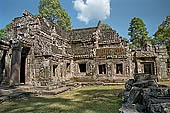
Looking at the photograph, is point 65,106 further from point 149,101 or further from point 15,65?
point 15,65

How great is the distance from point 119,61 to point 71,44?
9159mm

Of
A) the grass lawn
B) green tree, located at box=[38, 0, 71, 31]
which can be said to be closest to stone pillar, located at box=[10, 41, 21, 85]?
the grass lawn

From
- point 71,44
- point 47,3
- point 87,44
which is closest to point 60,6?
point 47,3

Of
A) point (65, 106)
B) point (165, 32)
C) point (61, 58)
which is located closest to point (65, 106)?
point (65, 106)

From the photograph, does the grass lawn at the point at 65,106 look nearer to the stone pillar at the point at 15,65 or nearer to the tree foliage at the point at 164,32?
the stone pillar at the point at 15,65

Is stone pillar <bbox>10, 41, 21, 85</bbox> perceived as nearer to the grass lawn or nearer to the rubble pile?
the grass lawn

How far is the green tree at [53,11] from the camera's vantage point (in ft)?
91.8

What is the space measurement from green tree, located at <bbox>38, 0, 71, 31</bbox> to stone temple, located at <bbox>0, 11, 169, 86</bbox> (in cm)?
1003

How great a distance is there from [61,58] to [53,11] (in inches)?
666

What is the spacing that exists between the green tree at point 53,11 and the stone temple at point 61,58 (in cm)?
1003

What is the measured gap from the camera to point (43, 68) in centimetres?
1246

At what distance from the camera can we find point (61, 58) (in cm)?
1507

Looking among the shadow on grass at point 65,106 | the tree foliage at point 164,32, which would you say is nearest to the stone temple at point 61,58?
the shadow on grass at point 65,106

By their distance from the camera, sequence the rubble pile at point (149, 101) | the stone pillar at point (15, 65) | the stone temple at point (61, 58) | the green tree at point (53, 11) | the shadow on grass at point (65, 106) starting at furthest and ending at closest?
1. the green tree at point (53, 11)
2. the stone temple at point (61, 58)
3. the stone pillar at point (15, 65)
4. the shadow on grass at point (65, 106)
5. the rubble pile at point (149, 101)
